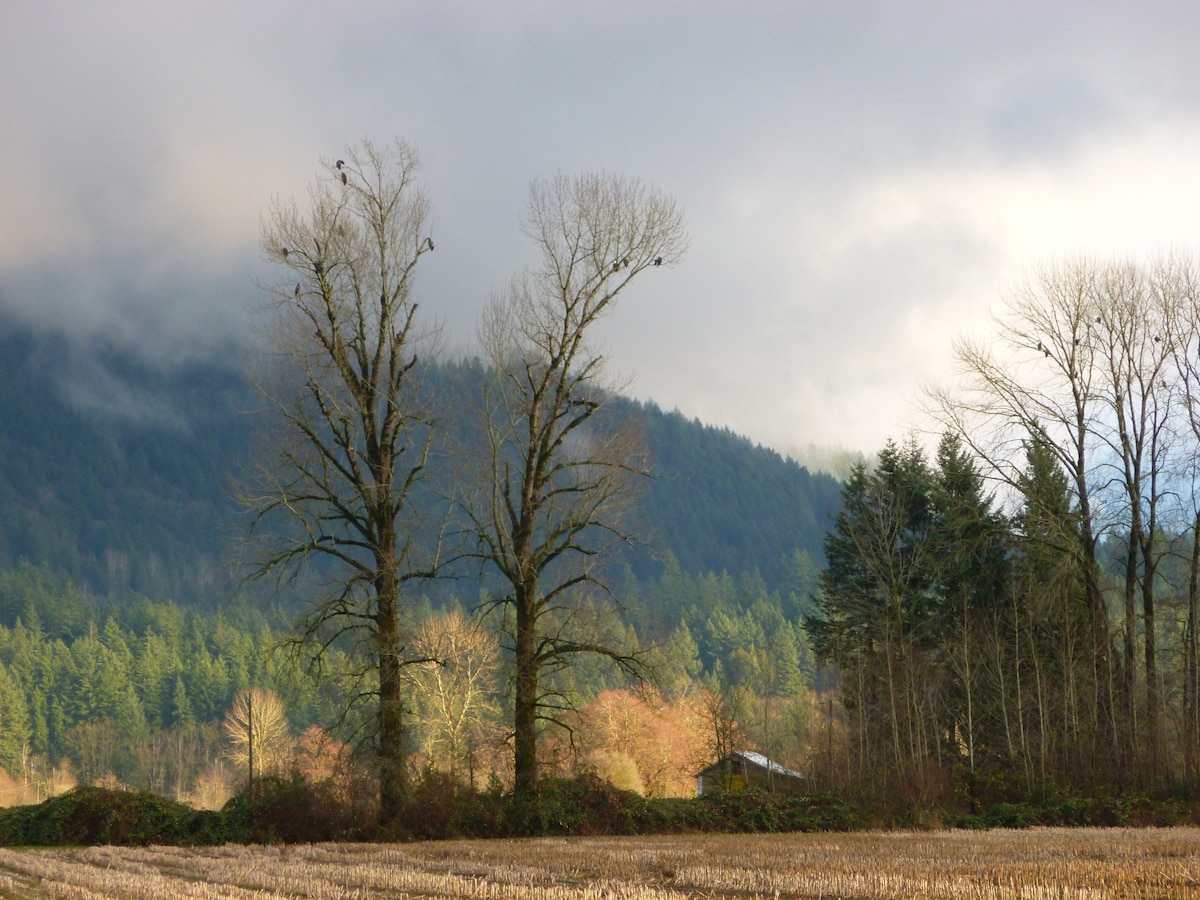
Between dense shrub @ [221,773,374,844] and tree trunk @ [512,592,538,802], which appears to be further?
tree trunk @ [512,592,538,802]

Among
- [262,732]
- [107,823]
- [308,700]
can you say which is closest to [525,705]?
[107,823]

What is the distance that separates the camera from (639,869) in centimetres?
1588

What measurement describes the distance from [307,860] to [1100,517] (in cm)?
2459

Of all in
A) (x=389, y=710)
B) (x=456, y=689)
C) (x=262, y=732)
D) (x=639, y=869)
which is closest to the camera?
(x=639, y=869)

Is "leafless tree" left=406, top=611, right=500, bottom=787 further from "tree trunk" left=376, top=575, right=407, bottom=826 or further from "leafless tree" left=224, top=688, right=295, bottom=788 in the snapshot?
"tree trunk" left=376, top=575, right=407, bottom=826

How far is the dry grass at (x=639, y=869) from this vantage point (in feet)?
42.3

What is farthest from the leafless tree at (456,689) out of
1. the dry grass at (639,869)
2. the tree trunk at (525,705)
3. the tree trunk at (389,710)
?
the dry grass at (639,869)

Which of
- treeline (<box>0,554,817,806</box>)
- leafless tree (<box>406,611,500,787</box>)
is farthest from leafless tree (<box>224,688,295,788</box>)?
leafless tree (<box>406,611,500,787</box>)

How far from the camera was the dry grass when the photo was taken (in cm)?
1290

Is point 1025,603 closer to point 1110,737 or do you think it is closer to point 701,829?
point 1110,737

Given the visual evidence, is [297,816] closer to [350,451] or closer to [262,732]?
[350,451]

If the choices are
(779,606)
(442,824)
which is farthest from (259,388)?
(779,606)

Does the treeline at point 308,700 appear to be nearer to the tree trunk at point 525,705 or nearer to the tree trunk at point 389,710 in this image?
the tree trunk at point 525,705

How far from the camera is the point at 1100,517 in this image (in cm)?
3189
